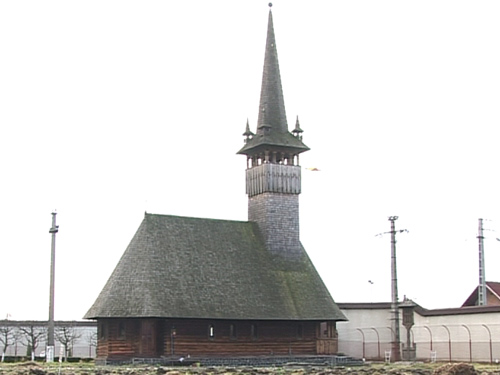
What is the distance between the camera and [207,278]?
52312 millimetres

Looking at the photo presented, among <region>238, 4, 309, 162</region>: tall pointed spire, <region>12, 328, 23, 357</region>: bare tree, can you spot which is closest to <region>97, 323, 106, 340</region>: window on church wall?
<region>238, 4, 309, 162</region>: tall pointed spire

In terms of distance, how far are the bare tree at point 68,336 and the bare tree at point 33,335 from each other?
1.29 metres

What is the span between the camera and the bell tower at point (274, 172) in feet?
189

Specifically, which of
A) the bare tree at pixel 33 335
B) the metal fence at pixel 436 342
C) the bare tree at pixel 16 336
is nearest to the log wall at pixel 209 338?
the metal fence at pixel 436 342

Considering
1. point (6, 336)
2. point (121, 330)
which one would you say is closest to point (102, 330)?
point (121, 330)

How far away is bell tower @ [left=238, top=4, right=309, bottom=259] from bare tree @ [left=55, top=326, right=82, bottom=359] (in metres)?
17.6

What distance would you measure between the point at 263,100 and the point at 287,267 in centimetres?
1175

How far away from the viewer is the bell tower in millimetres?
57688

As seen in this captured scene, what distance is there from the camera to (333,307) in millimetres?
55875

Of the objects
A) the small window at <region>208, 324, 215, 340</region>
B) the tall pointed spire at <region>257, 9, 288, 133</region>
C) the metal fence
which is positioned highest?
the tall pointed spire at <region>257, 9, 288, 133</region>

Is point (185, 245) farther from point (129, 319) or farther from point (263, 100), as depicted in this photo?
point (263, 100)

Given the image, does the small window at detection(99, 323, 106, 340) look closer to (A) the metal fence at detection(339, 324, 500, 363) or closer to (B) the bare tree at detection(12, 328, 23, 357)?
(B) the bare tree at detection(12, 328, 23, 357)

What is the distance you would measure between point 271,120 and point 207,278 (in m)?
12.9

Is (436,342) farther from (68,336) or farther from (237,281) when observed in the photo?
(68,336)
